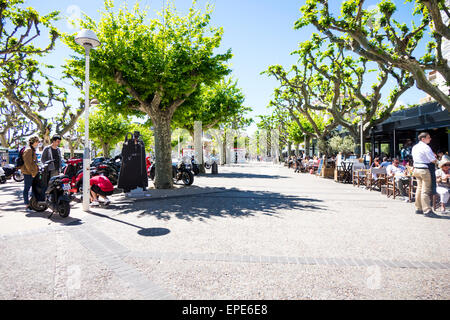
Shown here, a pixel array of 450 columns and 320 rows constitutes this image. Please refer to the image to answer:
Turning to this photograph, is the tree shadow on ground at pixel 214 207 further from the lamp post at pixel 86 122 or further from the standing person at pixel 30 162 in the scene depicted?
the standing person at pixel 30 162

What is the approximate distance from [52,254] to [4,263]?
51 centimetres

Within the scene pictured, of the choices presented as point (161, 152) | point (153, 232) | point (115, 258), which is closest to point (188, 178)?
point (161, 152)

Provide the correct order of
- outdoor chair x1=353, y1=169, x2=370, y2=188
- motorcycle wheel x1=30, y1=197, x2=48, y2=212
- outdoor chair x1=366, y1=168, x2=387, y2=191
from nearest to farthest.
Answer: motorcycle wheel x1=30, y1=197, x2=48, y2=212, outdoor chair x1=366, y1=168, x2=387, y2=191, outdoor chair x1=353, y1=169, x2=370, y2=188

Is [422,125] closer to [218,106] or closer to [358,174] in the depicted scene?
[358,174]

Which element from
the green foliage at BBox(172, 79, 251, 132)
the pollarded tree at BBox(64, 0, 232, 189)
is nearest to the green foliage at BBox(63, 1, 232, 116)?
the pollarded tree at BBox(64, 0, 232, 189)

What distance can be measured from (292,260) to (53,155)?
250 inches

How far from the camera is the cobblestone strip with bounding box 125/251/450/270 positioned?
11.3 ft

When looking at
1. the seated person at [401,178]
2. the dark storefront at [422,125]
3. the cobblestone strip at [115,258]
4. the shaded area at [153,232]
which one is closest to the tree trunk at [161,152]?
the cobblestone strip at [115,258]

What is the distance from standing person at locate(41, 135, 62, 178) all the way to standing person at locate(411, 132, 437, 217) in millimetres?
8533

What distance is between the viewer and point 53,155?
7.03 m

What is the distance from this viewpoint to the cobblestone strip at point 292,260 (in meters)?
3.45

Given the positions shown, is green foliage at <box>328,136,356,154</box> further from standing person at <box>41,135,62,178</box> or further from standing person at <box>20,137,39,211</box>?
standing person at <box>20,137,39,211</box>

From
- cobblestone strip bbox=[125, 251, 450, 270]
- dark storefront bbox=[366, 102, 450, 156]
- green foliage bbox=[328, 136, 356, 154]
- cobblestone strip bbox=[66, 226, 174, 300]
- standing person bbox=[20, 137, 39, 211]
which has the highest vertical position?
dark storefront bbox=[366, 102, 450, 156]

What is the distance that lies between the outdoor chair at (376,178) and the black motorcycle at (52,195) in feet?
34.9
